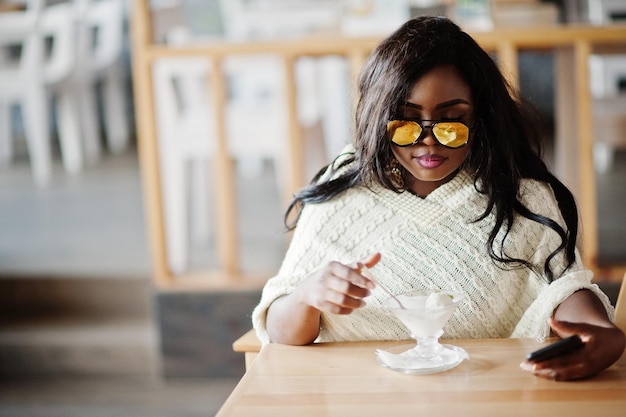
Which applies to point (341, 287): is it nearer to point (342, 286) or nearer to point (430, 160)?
point (342, 286)

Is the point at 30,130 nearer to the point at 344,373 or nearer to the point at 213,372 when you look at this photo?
the point at 213,372

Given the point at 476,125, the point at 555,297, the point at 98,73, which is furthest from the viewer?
the point at 98,73

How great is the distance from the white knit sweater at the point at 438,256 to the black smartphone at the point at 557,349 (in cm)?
31

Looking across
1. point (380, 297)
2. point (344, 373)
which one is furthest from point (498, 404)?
point (380, 297)

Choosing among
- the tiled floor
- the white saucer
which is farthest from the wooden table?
the tiled floor

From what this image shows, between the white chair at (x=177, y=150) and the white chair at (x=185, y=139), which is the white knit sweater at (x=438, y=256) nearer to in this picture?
the white chair at (x=185, y=139)

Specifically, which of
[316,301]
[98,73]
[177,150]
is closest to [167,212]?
[177,150]

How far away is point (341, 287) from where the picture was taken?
1371 millimetres

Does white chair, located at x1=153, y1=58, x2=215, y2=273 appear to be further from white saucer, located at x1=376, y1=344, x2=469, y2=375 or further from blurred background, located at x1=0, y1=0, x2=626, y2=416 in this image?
white saucer, located at x1=376, y1=344, x2=469, y2=375

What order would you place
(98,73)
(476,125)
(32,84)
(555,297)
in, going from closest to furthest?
(555,297)
(476,125)
(32,84)
(98,73)

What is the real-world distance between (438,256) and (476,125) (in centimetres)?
25

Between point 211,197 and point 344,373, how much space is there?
10.8ft

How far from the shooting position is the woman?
1611 millimetres

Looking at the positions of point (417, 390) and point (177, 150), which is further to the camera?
point (177, 150)
